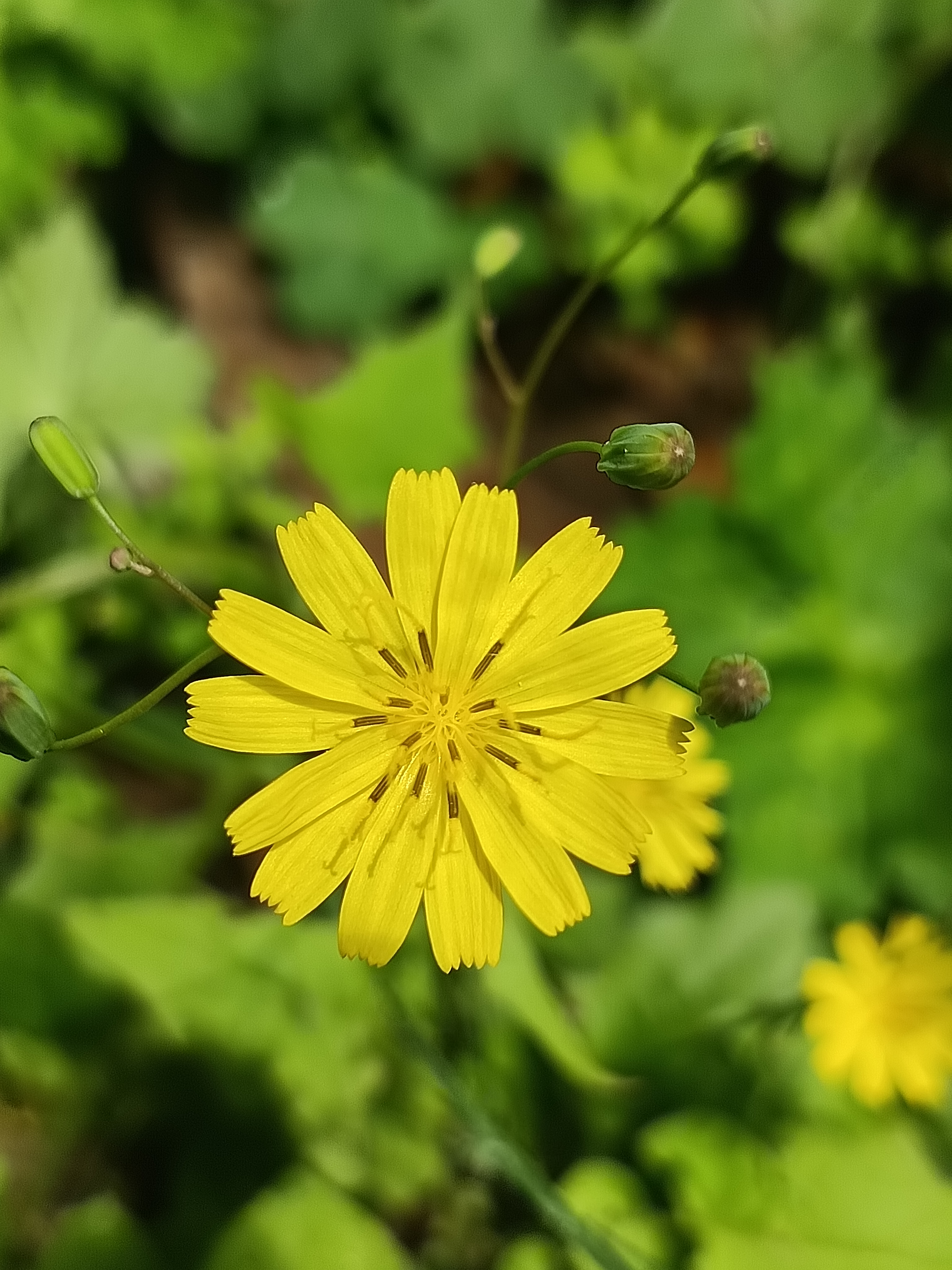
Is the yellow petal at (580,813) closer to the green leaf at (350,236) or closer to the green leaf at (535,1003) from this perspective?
the green leaf at (535,1003)

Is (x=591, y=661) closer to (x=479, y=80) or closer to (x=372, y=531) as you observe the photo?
(x=372, y=531)

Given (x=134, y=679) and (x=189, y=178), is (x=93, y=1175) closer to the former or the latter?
(x=134, y=679)

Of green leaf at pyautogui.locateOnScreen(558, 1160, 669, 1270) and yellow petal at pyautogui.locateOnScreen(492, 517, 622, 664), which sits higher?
yellow petal at pyautogui.locateOnScreen(492, 517, 622, 664)

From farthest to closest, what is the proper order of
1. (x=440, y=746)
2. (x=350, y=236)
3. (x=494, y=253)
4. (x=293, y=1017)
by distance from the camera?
(x=350, y=236) < (x=293, y=1017) < (x=494, y=253) < (x=440, y=746)

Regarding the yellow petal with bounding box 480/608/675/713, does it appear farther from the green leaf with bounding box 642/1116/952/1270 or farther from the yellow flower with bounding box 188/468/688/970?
the green leaf with bounding box 642/1116/952/1270

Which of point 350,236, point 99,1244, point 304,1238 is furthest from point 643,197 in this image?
point 99,1244

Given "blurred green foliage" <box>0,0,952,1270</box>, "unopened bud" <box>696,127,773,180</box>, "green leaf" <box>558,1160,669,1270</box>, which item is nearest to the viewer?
"unopened bud" <box>696,127,773,180</box>

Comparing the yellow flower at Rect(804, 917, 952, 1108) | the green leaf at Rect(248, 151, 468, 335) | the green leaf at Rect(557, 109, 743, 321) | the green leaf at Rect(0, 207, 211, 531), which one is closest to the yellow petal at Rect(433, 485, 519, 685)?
the yellow flower at Rect(804, 917, 952, 1108)
